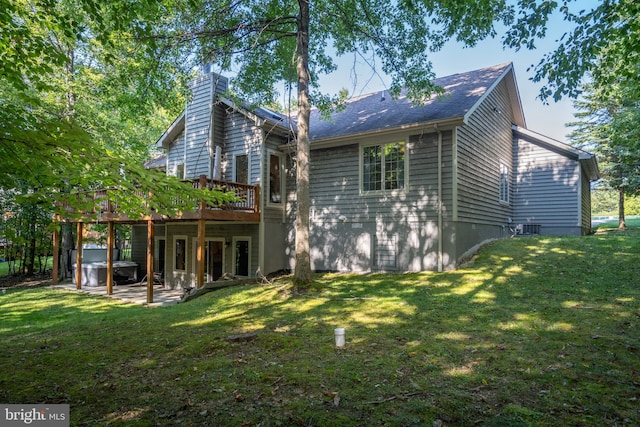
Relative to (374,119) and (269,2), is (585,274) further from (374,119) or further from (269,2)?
(269,2)

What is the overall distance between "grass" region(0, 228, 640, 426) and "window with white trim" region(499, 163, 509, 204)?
581 centimetres

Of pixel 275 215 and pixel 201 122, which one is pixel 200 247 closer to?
pixel 275 215

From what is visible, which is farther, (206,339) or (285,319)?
(285,319)

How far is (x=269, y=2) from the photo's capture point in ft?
33.1

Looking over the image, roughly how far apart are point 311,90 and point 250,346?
8.35 metres

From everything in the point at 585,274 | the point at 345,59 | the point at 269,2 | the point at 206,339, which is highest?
the point at 269,2

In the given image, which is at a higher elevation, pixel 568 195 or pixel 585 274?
pixel 568 195

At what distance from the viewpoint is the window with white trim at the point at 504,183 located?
14071 millimetres

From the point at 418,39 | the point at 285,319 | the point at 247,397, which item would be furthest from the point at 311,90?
the point at 247,397

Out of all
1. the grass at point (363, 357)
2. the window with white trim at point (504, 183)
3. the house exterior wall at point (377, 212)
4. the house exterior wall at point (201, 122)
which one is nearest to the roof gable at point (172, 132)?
the house exterior wall at point (201, 122)

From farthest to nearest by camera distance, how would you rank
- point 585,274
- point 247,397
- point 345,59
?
1. point 345,59
2. point 585,274
3. point 247,397

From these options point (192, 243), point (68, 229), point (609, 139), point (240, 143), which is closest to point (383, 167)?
point (240, 143)

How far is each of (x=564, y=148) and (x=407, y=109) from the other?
6885mm

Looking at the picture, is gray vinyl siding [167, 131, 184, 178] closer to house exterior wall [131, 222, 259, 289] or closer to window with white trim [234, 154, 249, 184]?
house exterior wall [131, 222, 259, 289]
